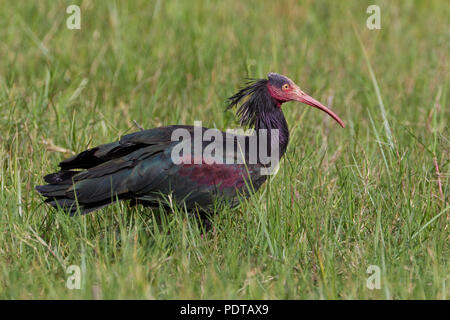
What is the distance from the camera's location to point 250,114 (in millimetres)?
5180

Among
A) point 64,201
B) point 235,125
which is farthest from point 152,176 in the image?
point 235,125

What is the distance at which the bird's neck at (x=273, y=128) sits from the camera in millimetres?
4945

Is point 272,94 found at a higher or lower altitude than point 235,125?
higher

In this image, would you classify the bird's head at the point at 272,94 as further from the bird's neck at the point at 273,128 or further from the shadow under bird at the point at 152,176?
the shadow under bird at the point at 152,176

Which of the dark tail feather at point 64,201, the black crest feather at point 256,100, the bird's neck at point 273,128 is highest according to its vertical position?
the black crest feather at point 256,100

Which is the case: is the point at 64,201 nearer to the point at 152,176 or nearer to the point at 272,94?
the point at 152,176

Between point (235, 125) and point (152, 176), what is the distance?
1524 mm

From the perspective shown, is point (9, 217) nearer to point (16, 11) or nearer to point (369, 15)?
point (16, 11)

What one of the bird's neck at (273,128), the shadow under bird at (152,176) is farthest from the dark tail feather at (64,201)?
the bird's neck at (273,128)

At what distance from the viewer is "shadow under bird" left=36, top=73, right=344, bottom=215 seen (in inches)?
179

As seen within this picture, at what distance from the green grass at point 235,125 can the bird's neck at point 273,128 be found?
0.13m

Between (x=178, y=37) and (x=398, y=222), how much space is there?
12.5 feet

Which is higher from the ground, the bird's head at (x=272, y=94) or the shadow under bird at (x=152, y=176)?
the bird's head at (x=272, y=94)

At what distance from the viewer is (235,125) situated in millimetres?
5965
